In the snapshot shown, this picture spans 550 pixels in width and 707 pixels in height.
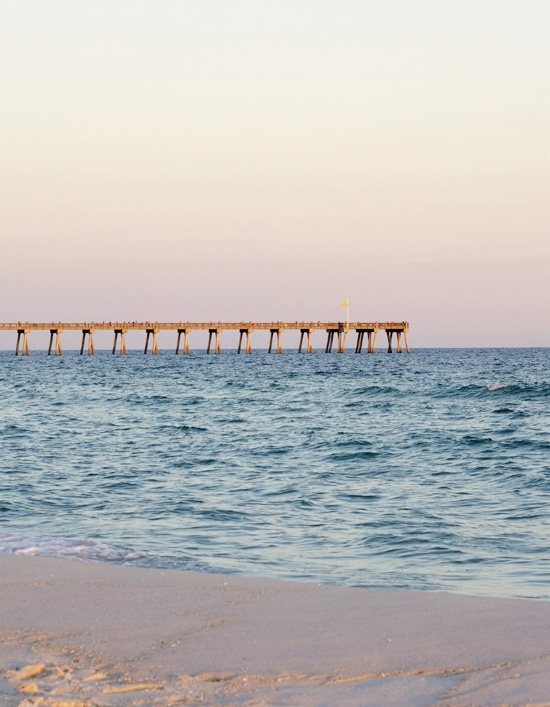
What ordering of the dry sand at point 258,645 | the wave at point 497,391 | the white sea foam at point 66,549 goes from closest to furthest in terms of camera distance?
the dry sand at point 258,645
the white sea foam at point 66,549
the wave at point 497,391

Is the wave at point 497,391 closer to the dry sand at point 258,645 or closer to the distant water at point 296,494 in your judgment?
the distant water at point 296,494

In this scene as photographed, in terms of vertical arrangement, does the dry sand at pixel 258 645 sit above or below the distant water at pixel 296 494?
above

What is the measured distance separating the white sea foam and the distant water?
0.03 meters

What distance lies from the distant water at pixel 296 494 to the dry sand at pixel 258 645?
130 cm

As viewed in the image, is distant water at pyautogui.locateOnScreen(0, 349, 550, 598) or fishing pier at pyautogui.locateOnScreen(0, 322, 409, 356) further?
fishing pier at pyautogui.locateOnScreen(0, 322, 409, 356)

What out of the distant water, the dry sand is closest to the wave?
the distant water

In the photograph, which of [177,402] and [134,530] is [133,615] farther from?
[177,402]

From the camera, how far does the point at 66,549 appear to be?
8.64 metres

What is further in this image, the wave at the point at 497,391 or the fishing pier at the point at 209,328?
the fishing pier at the point at 209,328

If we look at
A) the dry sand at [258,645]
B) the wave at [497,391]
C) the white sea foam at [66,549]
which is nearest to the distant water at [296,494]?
the white sea foam at [66,549]

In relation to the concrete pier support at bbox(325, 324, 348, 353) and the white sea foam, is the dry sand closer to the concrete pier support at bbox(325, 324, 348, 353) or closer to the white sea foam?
the white sea foam

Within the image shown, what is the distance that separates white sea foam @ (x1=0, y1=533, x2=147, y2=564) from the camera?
27.2 feet

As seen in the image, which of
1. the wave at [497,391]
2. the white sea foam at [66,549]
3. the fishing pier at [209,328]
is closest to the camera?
the white sea foam at [66,549]

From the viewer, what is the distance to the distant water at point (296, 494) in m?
8.36
